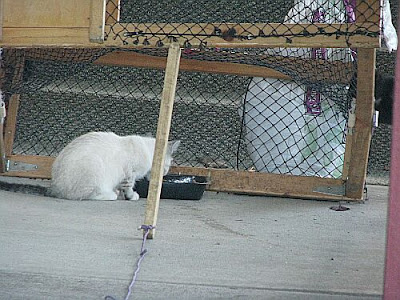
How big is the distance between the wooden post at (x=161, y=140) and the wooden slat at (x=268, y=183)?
1.28 meters

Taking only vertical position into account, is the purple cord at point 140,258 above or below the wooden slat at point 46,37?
below

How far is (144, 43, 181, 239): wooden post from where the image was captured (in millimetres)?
2357

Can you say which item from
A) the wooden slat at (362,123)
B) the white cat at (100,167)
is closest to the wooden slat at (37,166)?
the white cat at (100,167)

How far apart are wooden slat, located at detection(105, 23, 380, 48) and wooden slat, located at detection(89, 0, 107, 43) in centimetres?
7

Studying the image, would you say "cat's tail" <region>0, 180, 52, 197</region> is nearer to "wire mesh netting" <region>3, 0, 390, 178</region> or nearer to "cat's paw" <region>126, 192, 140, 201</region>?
"cat's paw" <region>126, 192, 140, 201</region>

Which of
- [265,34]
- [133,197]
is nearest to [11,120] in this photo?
[133,197]

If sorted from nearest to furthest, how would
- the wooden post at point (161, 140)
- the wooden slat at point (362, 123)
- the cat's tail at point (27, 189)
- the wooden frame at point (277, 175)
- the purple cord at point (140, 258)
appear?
the purple cord at point (140, 258) → the wooden post at point (161, 140) → the wooden slat at point (362, 123) → the wooden frame at point (277, 175) → the cat's tail at point (27, 189)

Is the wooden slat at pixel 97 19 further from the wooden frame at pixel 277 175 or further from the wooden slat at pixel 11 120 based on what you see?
the wooden slat at pixel 11 120

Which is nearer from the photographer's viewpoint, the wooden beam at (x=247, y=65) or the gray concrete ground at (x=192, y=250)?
the gray concrete ground at (x=192, y=250)

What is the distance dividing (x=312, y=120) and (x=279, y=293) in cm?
227

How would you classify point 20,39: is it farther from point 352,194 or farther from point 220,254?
point 352,194

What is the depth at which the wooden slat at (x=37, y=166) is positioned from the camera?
3848mm

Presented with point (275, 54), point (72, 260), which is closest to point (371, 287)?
point (72, 260)

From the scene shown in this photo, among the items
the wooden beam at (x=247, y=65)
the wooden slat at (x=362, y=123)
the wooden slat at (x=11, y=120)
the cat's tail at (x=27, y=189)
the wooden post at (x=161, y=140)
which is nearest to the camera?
the wooden post at (x=161, y=140)
